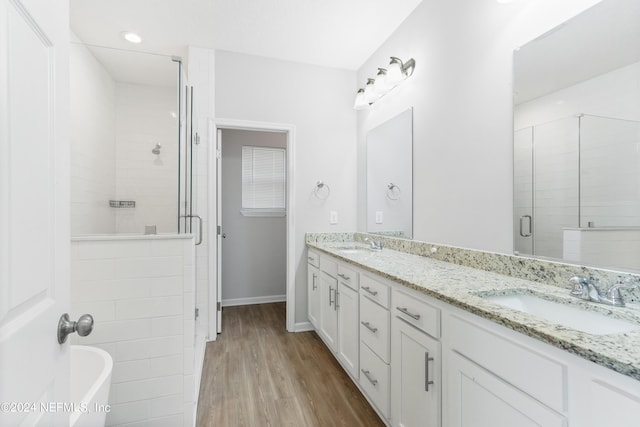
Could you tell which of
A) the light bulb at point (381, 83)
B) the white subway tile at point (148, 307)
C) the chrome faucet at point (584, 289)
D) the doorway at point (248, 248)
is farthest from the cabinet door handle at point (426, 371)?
the doorway at point (248, 248)

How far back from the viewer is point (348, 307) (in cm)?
207

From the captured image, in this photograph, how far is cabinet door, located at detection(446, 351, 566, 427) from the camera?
0.82 m

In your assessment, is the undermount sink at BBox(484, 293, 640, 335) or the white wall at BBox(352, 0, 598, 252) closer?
the undermount sink at BBox(484, 293, 640, 335)

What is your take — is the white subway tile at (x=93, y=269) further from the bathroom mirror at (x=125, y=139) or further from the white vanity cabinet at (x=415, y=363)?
the white vanity cabinet at (x=415, y=363)

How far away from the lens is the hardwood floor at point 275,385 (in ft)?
5.72

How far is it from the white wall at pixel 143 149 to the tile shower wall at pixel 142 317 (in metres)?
0.99

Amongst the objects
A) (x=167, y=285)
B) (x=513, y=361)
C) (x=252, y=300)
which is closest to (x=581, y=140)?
(x=513, y=361)

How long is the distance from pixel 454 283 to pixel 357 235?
73.6 inches

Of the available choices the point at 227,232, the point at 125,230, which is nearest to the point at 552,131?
the point at 125,230

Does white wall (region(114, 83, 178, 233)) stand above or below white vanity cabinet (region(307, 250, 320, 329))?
above

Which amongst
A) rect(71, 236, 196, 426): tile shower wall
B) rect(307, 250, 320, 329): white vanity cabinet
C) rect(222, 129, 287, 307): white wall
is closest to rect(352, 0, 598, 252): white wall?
rect(307, 250, 320, 329): white vanity cabinet

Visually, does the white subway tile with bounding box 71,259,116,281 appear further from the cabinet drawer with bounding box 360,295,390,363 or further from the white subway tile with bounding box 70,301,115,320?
the cabinet drawer with bounding box 360,295,390,363

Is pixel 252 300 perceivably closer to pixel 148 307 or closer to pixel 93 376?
pixel 148 307

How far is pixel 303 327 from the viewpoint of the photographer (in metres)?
3.04
